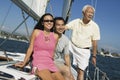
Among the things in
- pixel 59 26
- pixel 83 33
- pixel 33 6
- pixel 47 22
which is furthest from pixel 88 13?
pixel 33 6

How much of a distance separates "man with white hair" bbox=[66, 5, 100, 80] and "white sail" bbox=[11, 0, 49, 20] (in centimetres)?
129

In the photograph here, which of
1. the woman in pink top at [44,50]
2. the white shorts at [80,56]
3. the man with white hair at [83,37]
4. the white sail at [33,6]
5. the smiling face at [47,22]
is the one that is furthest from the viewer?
the white sail at [33,6]

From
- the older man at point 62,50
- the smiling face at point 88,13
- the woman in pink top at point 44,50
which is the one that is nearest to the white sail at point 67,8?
the smiling face at point 88,13

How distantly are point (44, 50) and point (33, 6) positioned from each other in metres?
3.29

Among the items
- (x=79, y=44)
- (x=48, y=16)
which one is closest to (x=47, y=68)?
(x=48, y=16)

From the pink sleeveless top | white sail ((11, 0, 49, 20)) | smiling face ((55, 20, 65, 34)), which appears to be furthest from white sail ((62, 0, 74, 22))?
the pink sleeveless top

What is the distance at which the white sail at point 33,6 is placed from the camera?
28.5ft

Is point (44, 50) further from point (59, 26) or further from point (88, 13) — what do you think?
point (88, 13)

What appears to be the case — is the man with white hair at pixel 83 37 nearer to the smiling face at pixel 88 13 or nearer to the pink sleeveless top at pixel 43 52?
the smiling face at pixel 88 13

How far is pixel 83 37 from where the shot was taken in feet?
27.0

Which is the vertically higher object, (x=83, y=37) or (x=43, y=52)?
(x=83, y=37)

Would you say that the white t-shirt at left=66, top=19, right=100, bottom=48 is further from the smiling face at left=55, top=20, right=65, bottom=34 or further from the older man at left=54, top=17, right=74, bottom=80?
the smiling face at left=55, top=20, right=65, bottom=34

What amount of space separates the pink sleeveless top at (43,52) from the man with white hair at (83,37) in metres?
1.63

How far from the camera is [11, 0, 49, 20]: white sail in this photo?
868cm
